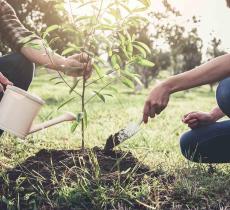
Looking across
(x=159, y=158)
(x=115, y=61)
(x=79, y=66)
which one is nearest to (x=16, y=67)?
(x=79, y=66)

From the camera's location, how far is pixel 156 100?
263 centimetres

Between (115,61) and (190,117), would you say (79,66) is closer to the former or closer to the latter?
(115,61)

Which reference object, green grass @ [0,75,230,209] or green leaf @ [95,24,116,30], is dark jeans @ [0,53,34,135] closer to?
green grass @ [0,75,230,209]

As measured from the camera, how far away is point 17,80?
357 cm

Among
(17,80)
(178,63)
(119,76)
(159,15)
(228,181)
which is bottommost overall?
(178,63)

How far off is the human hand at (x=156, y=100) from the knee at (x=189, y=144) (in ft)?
2.59

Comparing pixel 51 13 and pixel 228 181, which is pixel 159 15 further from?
pixel 228 181

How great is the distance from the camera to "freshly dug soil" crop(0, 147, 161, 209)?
2.65 meters

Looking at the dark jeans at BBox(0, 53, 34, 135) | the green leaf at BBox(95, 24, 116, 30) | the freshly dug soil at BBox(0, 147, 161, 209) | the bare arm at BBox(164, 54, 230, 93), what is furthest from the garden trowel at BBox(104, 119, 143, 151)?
the dark jeans at BBox(0, 53, 34, 135)

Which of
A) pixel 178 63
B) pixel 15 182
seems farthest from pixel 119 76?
pixel 178 63

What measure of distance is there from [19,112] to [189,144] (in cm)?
128

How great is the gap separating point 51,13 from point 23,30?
34.6 feet

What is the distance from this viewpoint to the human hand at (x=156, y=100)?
2633 mm

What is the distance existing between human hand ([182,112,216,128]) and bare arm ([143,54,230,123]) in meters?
0.57
